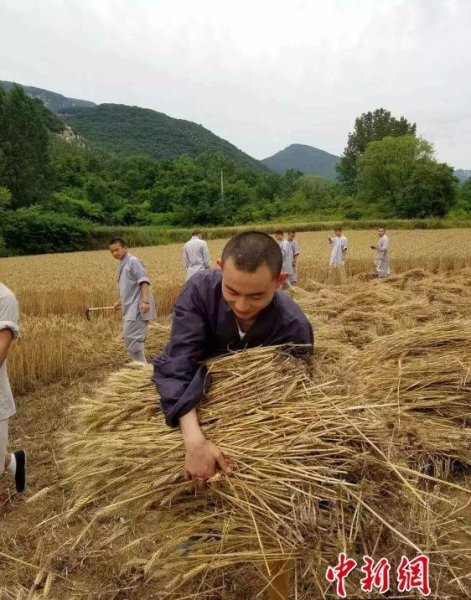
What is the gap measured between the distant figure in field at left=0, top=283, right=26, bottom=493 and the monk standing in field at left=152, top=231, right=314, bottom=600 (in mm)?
1509

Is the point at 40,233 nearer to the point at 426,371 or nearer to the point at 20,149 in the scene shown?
the point at 20,149

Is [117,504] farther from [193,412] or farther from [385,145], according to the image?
[385,145]

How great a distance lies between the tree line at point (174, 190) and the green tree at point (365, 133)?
18.8 feet

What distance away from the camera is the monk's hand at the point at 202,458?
1441 millimetres

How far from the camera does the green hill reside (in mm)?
93506

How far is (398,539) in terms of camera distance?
148 centimetres

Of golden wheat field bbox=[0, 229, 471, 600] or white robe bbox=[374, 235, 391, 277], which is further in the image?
white robe bbox=[374, 235, 391, 277]

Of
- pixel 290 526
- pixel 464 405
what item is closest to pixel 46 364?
pixel 464 405

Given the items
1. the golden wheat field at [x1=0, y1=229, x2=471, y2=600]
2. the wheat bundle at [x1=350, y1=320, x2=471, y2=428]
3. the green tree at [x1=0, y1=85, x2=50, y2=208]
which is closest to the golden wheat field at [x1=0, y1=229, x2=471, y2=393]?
the golden wheat field at [x1=0, y1=229, x2=471, y2=600]

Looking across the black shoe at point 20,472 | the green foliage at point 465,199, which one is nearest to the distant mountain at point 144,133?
the green foliage at point 465,199

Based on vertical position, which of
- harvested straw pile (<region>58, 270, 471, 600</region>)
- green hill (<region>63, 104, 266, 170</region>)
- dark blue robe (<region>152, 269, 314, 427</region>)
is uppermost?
green hill (<region>63, 104, 266, 170</region>)

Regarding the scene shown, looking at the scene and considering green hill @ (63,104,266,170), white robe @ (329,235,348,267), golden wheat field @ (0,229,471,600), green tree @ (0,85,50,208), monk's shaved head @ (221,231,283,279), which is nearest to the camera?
monk's shaved head @ (221,231,283,279)

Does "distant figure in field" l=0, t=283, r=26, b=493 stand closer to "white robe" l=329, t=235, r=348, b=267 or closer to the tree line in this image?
"white robe" l=329, t=235, r=348, b=267

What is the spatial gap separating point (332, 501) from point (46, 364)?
527 cm
